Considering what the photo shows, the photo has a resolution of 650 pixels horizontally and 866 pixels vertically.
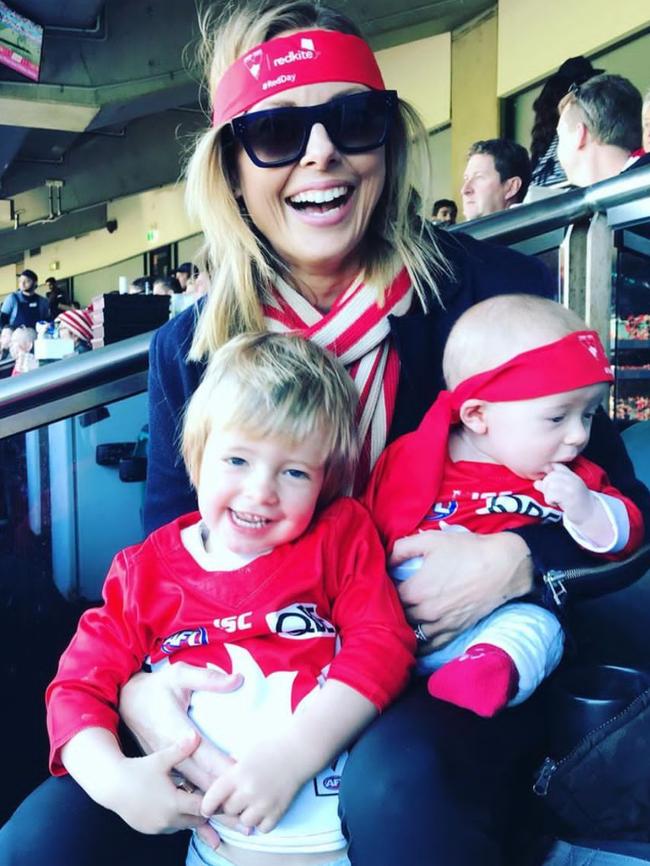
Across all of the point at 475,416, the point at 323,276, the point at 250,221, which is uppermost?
the point at 250,221

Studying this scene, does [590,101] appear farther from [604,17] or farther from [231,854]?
[604,17]

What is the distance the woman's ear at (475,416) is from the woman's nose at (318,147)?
1.64ft

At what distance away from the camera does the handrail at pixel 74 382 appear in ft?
6.43

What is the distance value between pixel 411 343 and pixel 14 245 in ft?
77.5

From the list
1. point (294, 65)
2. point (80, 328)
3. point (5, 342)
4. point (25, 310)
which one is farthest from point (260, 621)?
point (25, 310)

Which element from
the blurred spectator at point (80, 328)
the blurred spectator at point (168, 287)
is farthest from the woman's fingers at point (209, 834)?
the blurred spectator at point (168, 287)

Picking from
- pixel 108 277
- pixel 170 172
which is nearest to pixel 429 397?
pixel 170 172

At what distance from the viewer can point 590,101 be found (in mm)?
3244

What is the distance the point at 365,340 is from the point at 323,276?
19 cm

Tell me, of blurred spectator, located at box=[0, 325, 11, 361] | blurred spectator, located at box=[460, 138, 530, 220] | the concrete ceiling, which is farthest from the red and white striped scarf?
blurred spectator, located at box=[0, 325, 11, 361]

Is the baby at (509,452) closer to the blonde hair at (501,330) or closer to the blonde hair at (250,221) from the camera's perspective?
the blonde hair at (501,330)

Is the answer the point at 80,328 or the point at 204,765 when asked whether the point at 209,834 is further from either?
the point at 80,328

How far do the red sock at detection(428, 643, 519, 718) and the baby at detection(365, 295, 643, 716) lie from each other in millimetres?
142

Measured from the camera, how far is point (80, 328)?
423 cm
